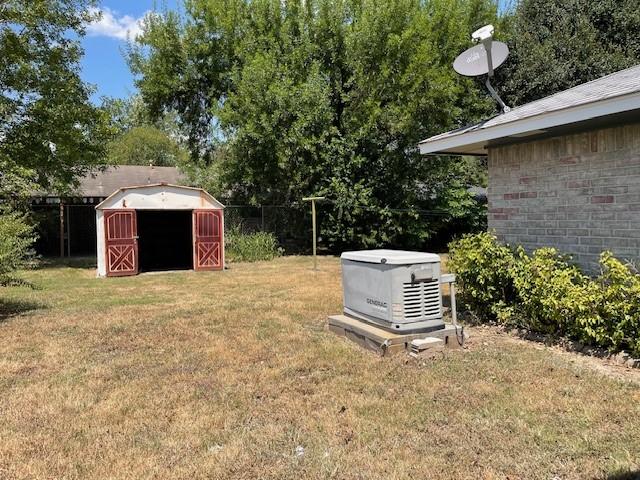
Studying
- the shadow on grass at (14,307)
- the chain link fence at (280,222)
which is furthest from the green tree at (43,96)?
the shadow on grass at (14,307)

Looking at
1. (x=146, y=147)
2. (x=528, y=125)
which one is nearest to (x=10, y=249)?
(x=528, y=125)

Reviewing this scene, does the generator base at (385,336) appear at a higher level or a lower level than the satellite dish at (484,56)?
lower

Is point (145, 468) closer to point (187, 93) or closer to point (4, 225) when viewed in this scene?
point (4, 225)

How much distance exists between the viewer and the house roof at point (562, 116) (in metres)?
4.83

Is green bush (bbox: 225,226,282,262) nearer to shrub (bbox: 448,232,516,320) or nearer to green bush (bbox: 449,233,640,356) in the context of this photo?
green bush (bbox: 449,233,640,356)

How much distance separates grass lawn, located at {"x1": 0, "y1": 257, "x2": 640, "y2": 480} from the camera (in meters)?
2.91

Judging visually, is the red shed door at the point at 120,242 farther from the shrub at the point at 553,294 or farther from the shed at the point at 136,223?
the shrub at the point at 553,294

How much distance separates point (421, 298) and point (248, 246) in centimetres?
1217

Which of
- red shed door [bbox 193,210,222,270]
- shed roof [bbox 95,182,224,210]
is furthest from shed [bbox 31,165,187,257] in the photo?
red shed door [bbox 193,210,222,270]

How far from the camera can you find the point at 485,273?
20.3ft

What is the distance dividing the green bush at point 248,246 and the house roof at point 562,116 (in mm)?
10333

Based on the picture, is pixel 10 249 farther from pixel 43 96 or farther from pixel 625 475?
pixel 43 96

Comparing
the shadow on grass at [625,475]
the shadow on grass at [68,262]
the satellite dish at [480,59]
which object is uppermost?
the satellite dish at [480,59]

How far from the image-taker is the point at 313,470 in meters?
2.85
